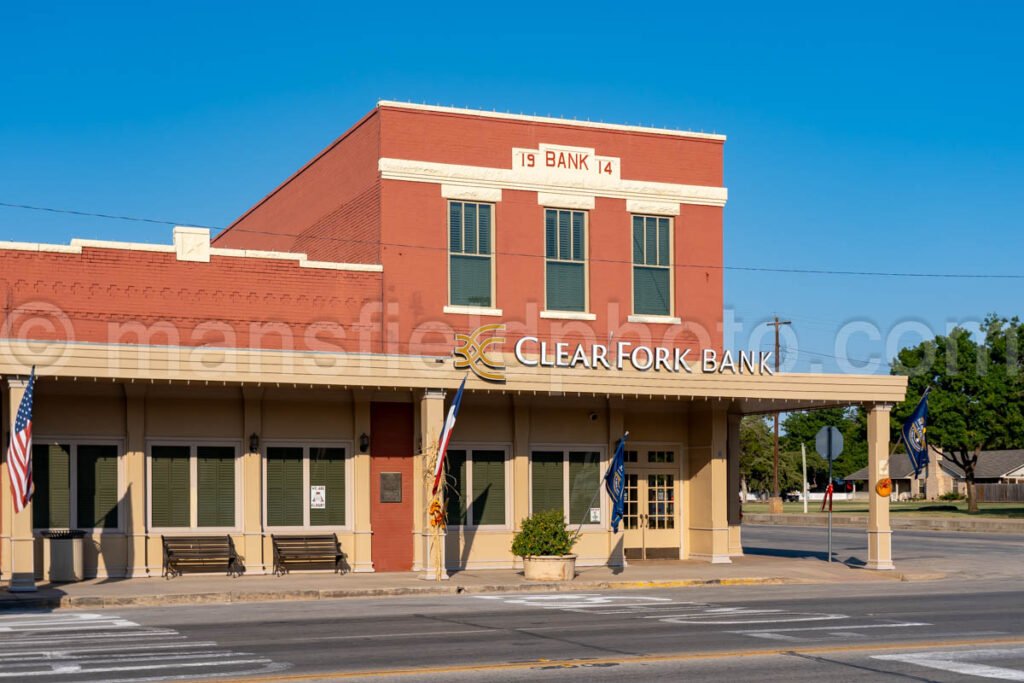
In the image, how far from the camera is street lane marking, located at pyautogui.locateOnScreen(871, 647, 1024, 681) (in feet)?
43.1

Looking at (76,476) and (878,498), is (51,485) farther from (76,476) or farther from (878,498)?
(878,498)

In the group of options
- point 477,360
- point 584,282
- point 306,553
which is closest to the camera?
point 477,360

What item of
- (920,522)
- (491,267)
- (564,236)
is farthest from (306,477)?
(920,522)

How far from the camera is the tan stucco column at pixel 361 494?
27.7 m

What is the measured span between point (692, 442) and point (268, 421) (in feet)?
34.6

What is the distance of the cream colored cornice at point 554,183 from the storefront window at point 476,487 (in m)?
6.14

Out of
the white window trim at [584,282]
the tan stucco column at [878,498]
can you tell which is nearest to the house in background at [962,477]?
the tan stucco column at [878,498]

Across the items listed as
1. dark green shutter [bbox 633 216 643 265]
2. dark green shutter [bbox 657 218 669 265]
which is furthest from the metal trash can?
dark green shutter [bbox 657 218 669 265]

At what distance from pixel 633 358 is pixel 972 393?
4329cm

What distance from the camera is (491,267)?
29547mm

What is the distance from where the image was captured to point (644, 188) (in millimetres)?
30797

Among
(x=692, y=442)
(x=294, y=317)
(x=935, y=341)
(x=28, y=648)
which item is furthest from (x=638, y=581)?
(x=935, y=341)

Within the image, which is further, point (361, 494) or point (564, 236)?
point (564, 236)

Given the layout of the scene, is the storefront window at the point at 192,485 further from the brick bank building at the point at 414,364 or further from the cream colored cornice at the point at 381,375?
the cream colored cornice at the point at 381,375
